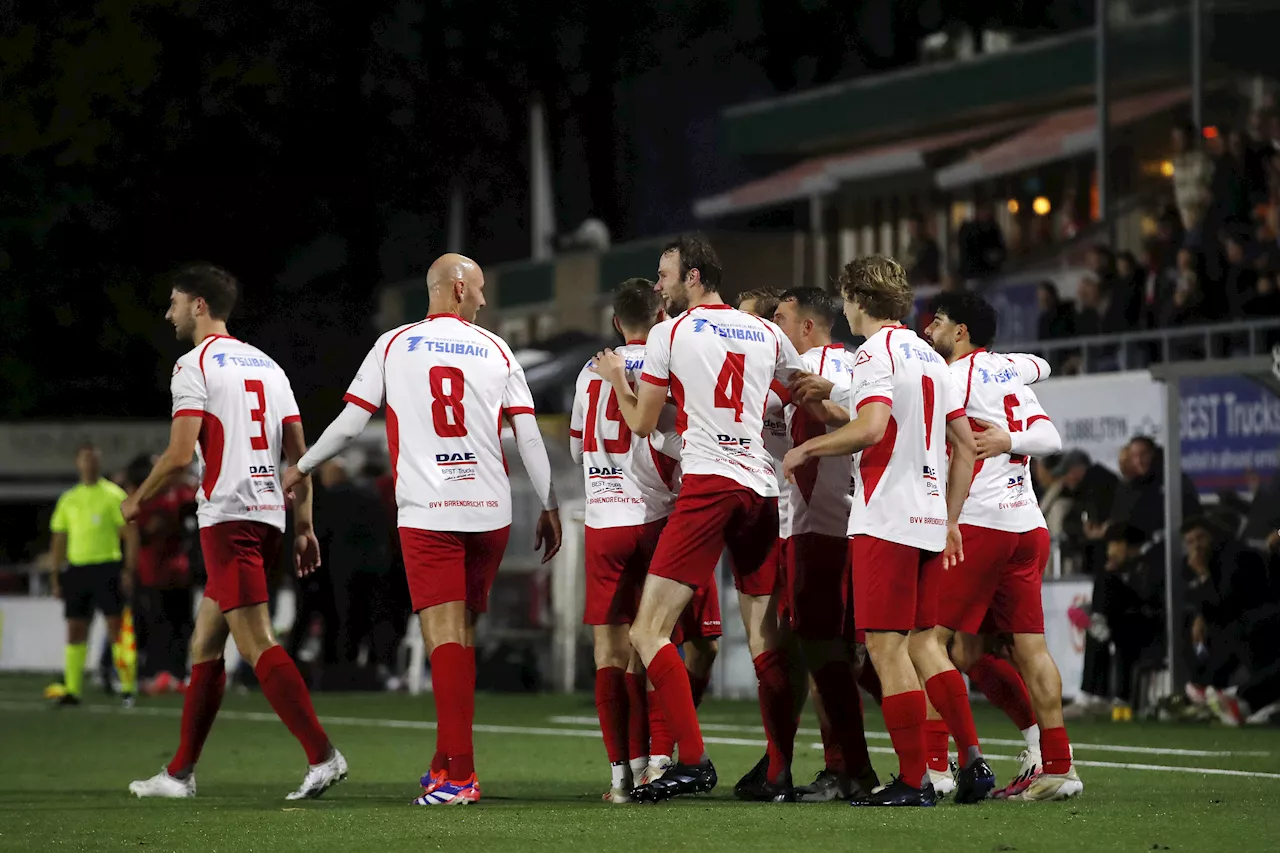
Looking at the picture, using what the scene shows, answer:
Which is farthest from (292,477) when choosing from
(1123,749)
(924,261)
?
(924,261)

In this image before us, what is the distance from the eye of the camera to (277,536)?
10320 millimetres

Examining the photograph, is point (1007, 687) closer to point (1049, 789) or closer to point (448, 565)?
point (1049, 789)

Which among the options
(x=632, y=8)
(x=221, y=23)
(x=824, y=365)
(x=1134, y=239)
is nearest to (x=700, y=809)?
(x=824, y=365)

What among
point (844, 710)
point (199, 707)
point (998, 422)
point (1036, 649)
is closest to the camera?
point (844, 710)

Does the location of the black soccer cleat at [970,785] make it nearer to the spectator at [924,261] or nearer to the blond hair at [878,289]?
the blond hair at [878,289]

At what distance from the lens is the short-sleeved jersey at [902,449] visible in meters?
8.79

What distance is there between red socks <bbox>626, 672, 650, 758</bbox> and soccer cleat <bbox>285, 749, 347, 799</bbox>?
4.42 ft

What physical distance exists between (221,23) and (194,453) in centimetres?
2691

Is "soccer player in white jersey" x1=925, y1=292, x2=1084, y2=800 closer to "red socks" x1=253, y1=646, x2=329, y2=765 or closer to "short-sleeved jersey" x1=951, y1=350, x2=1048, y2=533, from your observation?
"short-sleeved jersey" x1=951, y1=350, x2=1048, y2=533

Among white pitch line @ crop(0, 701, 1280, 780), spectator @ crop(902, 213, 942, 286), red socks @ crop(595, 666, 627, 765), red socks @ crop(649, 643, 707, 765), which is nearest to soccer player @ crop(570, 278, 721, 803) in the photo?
red socks @ crop(595, 666, 627, 765)

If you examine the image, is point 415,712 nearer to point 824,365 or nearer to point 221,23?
point 824,365

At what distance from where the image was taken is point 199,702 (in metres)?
10.2

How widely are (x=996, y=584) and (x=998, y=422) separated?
730 mm

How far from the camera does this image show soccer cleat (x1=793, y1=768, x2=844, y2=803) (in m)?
9.46
